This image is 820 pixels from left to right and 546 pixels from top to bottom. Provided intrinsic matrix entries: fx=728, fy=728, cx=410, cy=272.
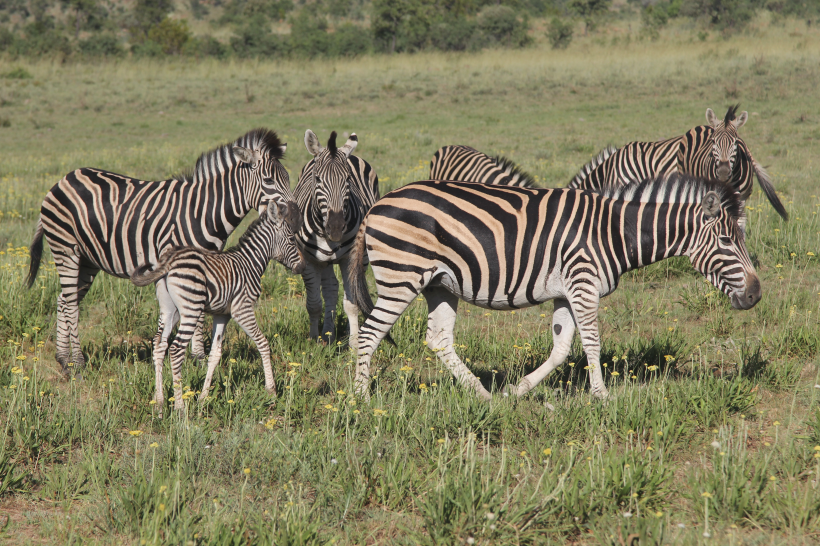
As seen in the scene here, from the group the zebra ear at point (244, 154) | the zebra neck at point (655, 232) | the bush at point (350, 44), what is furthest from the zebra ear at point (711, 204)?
the bush at point (350, 44)

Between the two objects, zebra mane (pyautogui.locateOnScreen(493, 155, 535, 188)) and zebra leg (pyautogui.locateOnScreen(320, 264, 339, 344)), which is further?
zebra mane (pyautogui.locateOnScreen(493, 155, 535, 188))

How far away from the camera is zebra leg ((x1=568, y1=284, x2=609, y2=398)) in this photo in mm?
5043

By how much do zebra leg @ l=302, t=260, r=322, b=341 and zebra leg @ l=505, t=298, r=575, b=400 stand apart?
2.17 metres

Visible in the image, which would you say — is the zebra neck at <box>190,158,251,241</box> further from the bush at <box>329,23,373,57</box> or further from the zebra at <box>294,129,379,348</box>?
the bush at <box>329,23,373,57</box>

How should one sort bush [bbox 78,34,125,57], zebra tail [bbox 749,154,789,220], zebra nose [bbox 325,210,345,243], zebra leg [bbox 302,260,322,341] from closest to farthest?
zebra nose [bbox 325,210,345,243]
zebra leg [bbox 302,260,322,341]
zebra tail [bbox 749,154,789,220]
bush [bbox 78,34,125,57]

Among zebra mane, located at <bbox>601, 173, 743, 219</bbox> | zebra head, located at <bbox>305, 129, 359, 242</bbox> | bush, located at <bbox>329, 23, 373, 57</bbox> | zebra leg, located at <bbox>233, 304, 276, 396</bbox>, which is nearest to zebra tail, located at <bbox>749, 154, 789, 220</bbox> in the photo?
zebra mane, located at <bbox>601, 173, 743, 219</bbox>

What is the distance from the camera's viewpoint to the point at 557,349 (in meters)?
5.33

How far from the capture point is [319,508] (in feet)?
12.7

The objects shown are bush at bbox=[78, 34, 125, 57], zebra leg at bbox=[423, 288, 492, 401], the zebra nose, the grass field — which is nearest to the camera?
the grass field

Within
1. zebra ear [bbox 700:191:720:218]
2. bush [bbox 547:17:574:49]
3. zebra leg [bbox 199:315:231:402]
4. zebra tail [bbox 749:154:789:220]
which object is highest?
bush [bbox 547:17:574:49]

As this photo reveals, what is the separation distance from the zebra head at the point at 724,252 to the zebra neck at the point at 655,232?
70 millimetres

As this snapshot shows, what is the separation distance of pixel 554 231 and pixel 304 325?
9.15 feet

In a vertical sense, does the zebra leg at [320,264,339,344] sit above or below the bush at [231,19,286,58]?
below

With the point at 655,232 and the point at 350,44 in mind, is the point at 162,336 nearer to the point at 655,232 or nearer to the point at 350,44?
the point at 655,232
